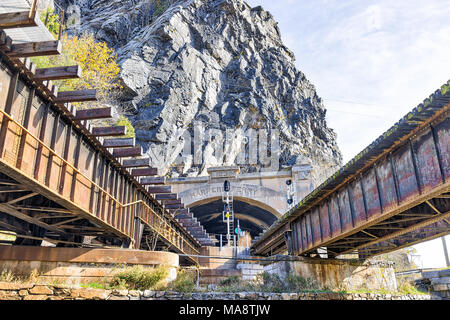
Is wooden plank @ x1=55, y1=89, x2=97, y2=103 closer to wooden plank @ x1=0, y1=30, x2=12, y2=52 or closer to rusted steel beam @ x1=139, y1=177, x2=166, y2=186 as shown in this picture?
wooden plank @ x1=0, y1=30, x2=12, y2=52

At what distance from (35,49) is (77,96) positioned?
2.00 metres

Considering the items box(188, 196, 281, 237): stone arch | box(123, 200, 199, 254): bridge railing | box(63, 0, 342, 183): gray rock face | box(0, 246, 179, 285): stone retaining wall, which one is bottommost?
box(0, 246, 179, 285): stone retaining wall

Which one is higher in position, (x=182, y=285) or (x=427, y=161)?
(x=427, y=161)

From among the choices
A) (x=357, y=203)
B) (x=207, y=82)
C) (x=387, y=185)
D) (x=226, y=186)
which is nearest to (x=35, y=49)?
(x=387, y=185)

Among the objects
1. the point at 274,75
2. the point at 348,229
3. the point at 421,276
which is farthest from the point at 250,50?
the point at 348,229

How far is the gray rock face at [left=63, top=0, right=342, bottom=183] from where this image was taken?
41906 mm

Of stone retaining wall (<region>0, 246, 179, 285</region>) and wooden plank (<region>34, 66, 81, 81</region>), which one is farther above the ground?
wooden plank (<region>34, 66, 81, 81</region>)

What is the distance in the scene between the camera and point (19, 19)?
24.5ft

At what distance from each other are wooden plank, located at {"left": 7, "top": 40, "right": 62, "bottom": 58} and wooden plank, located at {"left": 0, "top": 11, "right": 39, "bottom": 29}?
66cm

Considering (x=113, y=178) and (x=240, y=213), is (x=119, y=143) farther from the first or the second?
(x=240, y=213)

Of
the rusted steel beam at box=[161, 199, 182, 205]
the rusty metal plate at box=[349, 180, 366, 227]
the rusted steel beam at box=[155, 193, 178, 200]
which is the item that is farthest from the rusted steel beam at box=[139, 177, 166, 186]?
the rusty metal plate at box=[349, 180, 366, 227]

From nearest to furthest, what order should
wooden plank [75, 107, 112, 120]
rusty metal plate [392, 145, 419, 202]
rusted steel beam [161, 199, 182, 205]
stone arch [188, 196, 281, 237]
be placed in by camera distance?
rusty metal plate [392, 145, 419, 202]
wooden plank [75, 107, 112, 120]
rusted steel beam [161, 199, 182, 205]
stone arch [188, 196, 281, 237]

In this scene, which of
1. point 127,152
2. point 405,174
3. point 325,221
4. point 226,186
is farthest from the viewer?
point 226,186

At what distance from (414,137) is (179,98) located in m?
37.0
